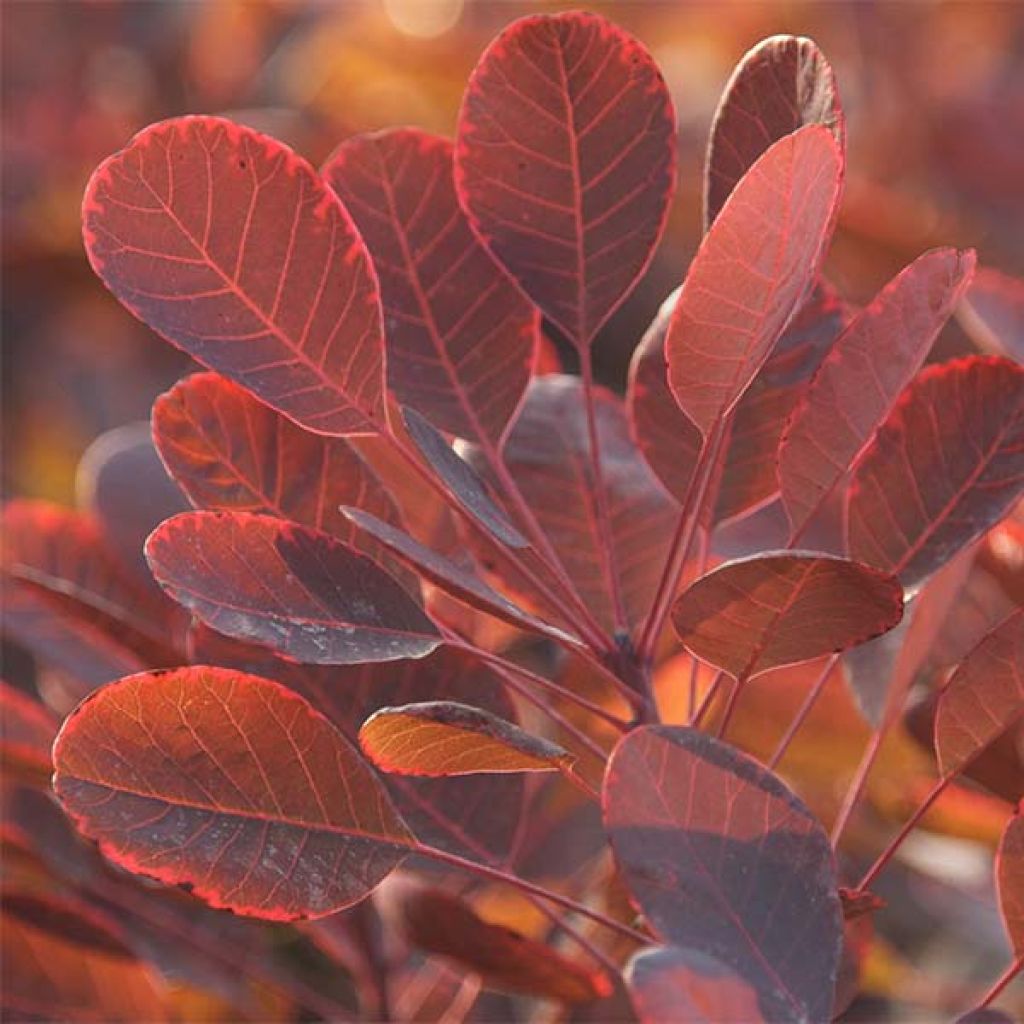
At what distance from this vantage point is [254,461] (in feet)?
2.48

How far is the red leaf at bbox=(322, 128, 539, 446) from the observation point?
2.53 feet

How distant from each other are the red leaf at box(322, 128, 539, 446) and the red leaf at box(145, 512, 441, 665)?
125 millimetres

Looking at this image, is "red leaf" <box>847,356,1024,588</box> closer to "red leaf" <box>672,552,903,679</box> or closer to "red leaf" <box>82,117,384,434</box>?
"red leaf" <box>672,552,903,679</box>

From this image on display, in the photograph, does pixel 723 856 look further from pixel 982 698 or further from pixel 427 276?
pixel 427 276

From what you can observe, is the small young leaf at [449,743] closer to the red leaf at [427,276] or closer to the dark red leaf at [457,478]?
the dark red leaf at [457,478]

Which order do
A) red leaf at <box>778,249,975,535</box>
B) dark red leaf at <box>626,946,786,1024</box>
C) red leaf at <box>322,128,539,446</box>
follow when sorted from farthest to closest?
red leaf at <box>322,128,539,446</box> → red leaf at <box>778,249,975,535</box> → dark red leaf at <box>626,946,786,1024</box>

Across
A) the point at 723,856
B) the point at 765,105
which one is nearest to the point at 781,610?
the point at 723,856

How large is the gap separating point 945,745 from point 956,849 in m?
0.69

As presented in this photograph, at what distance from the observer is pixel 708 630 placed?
26.1 inches

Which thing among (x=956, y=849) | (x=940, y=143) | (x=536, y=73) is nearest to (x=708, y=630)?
(x=536, y=73)

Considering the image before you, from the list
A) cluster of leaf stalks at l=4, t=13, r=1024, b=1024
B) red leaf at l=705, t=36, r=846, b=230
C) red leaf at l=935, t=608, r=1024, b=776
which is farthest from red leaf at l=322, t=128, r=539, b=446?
red leaf at l=935, t=608, r=1024, b=776

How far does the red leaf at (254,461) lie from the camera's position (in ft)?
2.44

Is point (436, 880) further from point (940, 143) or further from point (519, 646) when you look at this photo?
point (940, 143)

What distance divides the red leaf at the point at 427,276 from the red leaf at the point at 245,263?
7 centimetres
